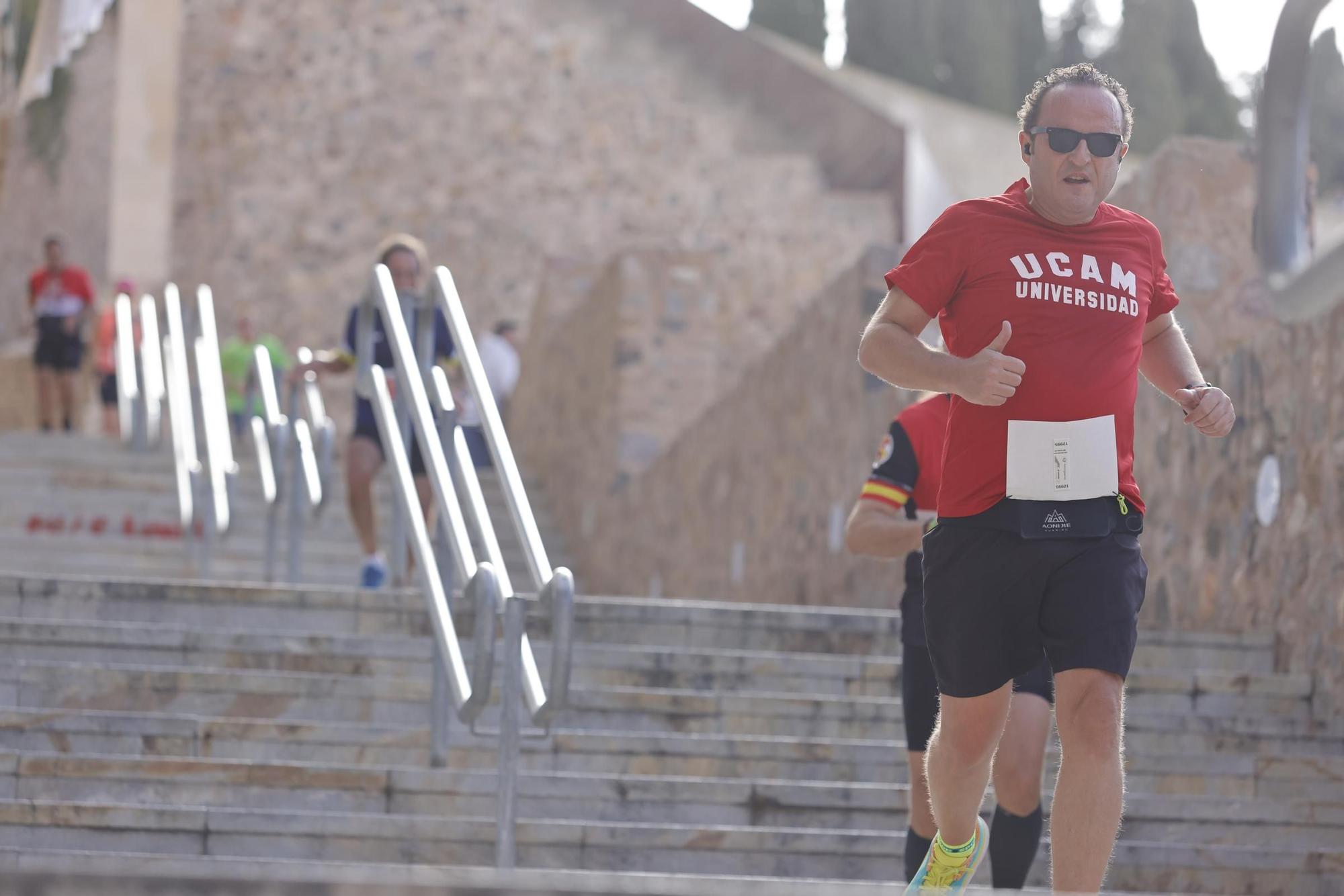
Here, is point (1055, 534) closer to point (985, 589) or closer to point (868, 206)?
point (985, 589)

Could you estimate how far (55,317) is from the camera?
1221cm

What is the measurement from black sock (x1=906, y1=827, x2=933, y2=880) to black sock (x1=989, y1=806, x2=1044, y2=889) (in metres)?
0.18

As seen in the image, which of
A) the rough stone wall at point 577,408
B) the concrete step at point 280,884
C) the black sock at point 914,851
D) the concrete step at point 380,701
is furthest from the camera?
the rough stone wall at point 577,408

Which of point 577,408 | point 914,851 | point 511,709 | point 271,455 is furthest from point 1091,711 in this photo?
point 577,408

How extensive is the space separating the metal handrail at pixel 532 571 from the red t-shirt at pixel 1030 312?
1.12m

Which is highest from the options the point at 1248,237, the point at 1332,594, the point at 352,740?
the point at 1248,237

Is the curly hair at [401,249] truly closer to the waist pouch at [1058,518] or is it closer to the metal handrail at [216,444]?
the metal handrail at [216,444]

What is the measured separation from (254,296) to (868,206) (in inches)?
225

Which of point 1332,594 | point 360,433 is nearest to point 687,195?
point 360,433

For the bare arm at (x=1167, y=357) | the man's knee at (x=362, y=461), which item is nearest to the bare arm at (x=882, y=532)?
the bare arm at (x=1167, y=357)

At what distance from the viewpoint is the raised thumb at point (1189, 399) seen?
129 inches

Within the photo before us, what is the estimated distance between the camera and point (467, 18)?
800 inches

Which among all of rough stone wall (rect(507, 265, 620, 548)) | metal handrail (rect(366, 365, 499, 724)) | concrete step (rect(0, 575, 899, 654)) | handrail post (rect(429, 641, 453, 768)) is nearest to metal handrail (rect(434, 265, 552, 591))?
metal handrail (rect(366, 365, 499, 724))

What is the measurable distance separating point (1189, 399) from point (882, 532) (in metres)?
0.90
